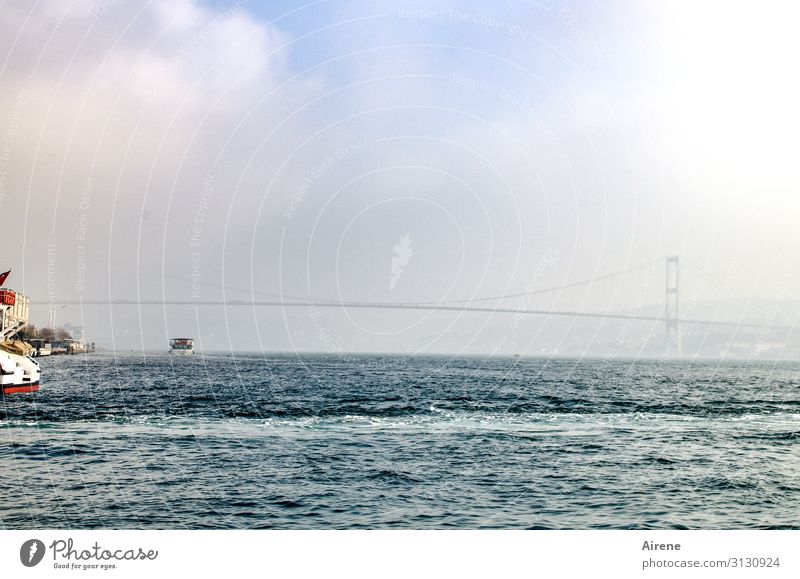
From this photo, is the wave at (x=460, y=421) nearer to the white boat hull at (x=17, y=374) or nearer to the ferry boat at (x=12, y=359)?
the white boat hull at (x=17, y=374)

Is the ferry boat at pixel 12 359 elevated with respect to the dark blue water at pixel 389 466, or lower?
elevated

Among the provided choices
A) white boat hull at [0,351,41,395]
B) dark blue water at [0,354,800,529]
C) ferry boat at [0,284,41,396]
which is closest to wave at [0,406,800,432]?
dark blue water at [0,354,800,529]

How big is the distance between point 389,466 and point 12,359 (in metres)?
40.1

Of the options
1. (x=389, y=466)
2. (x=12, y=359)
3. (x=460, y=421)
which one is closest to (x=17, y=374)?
(x=12, y=359)

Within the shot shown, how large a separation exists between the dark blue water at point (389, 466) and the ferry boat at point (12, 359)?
6.96m

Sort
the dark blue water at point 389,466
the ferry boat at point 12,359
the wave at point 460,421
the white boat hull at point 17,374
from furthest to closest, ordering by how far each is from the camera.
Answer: the ferry boat at point 12,359 < the white boat hull at point 17,374 < the wave at point 460,421 < the dark blue water at point 389,466

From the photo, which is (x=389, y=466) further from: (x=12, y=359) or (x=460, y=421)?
(x=12, y=359)

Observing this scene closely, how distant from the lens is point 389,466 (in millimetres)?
22984

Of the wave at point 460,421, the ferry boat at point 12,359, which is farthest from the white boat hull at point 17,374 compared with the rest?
the wave at point 460,421

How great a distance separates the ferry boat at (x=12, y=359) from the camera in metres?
49.1

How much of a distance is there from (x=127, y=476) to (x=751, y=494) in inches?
723

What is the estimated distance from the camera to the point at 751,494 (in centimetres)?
2014
